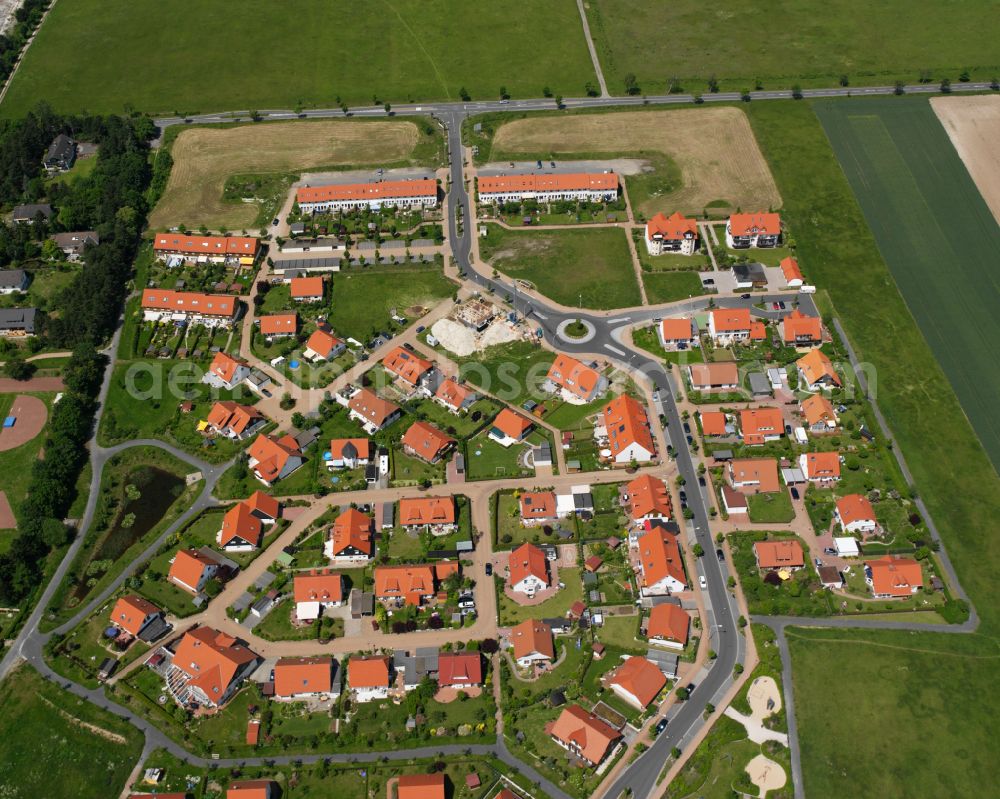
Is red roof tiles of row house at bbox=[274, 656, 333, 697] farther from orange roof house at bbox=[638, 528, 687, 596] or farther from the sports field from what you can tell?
the sports field

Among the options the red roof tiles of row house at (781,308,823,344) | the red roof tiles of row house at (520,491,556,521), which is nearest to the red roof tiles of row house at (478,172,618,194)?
the red roof tiles of row house at (781,308,823,344)

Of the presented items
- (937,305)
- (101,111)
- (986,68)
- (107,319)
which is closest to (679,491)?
(937,305)

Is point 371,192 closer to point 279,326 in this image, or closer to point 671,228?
point 279,326

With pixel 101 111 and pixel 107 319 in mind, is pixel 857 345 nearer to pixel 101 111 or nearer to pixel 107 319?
pixel 107 319

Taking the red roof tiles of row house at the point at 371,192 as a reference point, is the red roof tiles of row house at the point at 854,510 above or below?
below

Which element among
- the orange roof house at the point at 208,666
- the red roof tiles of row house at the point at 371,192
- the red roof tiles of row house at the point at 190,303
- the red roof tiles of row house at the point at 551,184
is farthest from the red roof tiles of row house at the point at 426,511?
the red roof tiles of row house at the point at 551,184

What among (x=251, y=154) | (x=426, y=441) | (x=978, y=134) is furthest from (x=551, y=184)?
(x=978, y=134)

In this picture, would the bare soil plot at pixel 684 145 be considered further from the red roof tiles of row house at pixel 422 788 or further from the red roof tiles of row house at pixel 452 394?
the red roof tiles of row house at pixel 422 788
